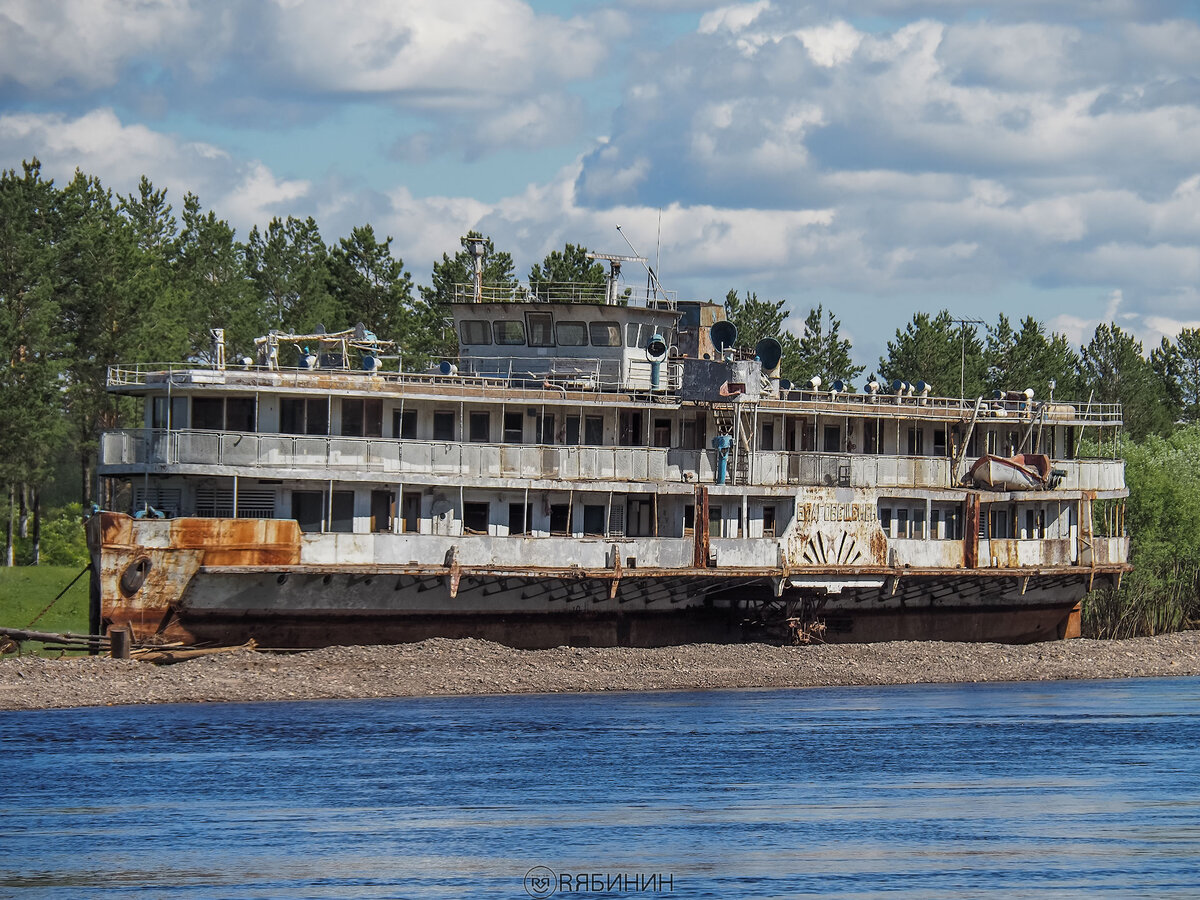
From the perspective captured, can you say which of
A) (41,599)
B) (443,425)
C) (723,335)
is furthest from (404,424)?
(41,599)

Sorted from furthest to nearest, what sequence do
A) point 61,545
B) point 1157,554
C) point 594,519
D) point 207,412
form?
1. point 61,545
2. point 1157,554
3. point 594,519
4. point 207,412

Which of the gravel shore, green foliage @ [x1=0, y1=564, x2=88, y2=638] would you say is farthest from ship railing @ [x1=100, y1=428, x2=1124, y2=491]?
green foliage @ [x1=0, y1=564, x2=88, y2=638]

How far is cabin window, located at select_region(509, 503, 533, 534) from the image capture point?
1937 inches

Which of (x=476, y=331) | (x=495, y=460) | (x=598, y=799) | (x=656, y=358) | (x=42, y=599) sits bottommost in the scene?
(x=598, y=799)

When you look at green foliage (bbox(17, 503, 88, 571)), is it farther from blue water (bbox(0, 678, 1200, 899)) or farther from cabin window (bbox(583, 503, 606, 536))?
→ blue water (bbox(0, 678, 1200, 899))

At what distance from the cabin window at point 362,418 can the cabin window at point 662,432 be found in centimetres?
883

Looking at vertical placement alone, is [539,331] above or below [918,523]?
above

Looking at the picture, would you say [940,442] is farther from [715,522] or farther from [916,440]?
[715,522]

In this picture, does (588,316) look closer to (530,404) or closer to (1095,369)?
(530,404)

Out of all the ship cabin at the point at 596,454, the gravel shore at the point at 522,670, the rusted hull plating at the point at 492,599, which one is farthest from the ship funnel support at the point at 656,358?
the gravel shore at the point at 522,670

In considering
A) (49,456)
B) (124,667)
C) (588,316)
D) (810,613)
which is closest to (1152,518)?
(810,613)

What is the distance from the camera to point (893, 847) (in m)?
27.2

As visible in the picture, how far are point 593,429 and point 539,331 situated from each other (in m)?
4.16

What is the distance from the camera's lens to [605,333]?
175 feet
